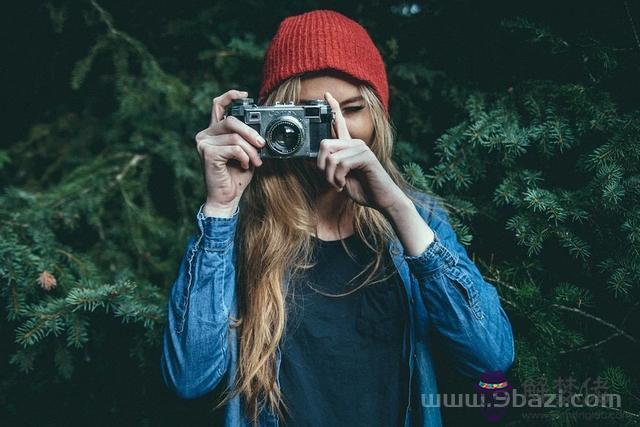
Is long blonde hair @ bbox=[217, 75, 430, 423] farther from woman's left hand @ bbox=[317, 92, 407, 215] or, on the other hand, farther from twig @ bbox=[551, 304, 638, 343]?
twig @ bbox=[551, 304, 638, 343]

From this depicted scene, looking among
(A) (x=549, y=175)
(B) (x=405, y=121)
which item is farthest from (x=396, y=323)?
(B) (x=405, y=121)

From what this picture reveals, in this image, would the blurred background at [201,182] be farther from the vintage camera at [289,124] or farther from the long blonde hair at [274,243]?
the vintage camera at [289,124]

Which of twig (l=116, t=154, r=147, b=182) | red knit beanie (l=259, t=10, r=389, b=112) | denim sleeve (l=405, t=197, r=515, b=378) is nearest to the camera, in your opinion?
denim sleeve (l=405, t=197, r=515, b=378)

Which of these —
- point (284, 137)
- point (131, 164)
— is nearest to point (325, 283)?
point (284, 137)

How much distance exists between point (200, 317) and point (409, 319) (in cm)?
54

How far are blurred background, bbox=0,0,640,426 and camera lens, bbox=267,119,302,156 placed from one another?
1.26 feet

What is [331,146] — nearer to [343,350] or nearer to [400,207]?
[400,207]

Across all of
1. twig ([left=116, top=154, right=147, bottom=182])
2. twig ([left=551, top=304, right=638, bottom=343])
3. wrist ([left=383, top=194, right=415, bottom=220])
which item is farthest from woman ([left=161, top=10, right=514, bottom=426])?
twig ([left=116, top=154, right=147, bottom=182])

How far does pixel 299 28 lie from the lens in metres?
1.37

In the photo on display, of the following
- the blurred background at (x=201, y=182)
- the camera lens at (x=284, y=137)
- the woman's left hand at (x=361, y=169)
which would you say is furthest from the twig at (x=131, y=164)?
the woman's left hand at (x=361, y=169)

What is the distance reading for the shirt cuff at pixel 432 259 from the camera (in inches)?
41.4

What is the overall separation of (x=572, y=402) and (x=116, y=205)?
5.51ft

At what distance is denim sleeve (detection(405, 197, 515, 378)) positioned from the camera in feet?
3.44

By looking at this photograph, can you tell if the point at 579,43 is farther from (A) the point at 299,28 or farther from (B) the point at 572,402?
(B) the point at 572,402
